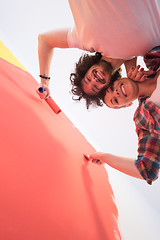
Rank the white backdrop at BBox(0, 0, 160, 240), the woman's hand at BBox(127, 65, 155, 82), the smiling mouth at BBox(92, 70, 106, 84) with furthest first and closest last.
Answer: the white backdrop at BBox(0, 0, 160, 240) < the smiling mouth at BBox(92, 70, 106, 84) < the woman's hand at BBox(127, 65, 155, 82)

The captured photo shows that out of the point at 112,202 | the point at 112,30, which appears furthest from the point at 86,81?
the point at 112,202

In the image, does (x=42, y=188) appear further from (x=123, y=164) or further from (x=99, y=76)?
(x=99, y=76)

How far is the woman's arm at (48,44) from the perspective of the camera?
39.4 inches

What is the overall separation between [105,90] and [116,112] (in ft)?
2.13

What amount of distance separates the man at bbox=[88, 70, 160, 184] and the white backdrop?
303 millimetres

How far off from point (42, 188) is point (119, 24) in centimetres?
61

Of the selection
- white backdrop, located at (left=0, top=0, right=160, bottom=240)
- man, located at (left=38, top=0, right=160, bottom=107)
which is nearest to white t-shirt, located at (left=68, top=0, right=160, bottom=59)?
man, located at (left=38, top=0, right=160, bottom=107)

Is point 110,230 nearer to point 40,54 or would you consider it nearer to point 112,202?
point 112,202

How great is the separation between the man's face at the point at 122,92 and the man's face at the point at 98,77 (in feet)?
0.18

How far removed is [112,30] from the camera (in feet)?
2.34

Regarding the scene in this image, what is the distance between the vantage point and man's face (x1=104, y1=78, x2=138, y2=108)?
3.25 feet

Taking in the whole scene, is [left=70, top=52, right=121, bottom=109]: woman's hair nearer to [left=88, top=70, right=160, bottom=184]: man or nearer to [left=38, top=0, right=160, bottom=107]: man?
[left=88, top=70, right=160, bottom=184]: man

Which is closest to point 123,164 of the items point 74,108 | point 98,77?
point 98,77

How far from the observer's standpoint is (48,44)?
1.10 metres
